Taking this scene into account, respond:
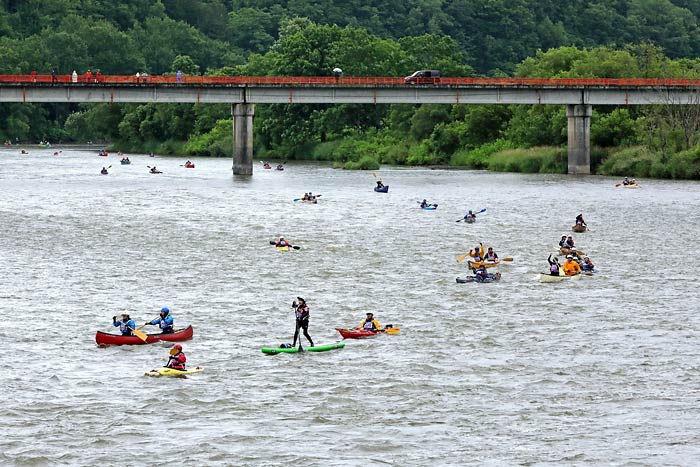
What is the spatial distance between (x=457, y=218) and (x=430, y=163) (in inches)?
2891

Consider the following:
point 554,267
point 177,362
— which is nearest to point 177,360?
point 177,362

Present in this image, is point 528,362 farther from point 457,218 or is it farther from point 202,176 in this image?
point 202,176

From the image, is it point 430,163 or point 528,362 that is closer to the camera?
point 528,362

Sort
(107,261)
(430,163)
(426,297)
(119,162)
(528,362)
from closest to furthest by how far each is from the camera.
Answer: (528,362), (426,297), (107,261), (430,163), (119,162)

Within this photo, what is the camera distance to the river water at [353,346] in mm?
32375

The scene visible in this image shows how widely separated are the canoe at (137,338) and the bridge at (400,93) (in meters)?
80.1

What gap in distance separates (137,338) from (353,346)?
704cm

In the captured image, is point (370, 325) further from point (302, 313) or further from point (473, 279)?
point (473, 279)

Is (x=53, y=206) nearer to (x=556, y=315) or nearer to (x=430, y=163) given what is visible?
(x=556, y=315)

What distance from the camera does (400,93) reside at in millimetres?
125062

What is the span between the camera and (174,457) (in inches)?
1227

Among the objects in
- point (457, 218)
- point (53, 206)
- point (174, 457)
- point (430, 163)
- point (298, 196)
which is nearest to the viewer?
point (174, 457)

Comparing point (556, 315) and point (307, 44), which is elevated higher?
point (307, 44)

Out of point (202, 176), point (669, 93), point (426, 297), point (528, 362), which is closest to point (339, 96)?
point (202, 176)
